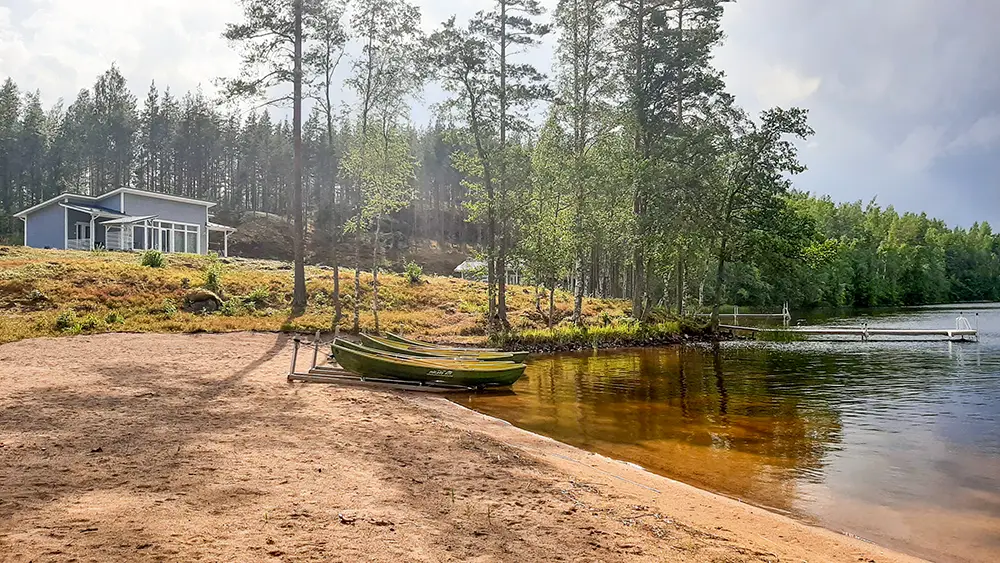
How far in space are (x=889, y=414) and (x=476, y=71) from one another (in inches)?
788

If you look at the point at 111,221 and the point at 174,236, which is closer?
the point at 111,221

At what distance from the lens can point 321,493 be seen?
6.00 m

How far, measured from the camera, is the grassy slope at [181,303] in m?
21.4

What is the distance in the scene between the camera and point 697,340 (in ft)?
106

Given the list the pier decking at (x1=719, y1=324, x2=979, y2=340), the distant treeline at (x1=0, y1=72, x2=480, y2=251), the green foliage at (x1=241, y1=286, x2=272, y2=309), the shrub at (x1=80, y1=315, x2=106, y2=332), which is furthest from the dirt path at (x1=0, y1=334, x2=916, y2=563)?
the distant treeline at (x1=0, y1=72, x2=480, y2=251)

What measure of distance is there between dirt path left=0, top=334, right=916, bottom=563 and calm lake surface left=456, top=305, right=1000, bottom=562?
1194mm

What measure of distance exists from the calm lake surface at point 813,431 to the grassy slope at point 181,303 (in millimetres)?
6632

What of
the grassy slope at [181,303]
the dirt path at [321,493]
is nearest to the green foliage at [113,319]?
the grassy slope at [181,303]

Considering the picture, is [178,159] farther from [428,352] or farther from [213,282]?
[428,352]

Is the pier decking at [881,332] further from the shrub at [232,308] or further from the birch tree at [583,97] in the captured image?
the shrub at [232,308]

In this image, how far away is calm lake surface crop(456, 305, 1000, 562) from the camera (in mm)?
7539

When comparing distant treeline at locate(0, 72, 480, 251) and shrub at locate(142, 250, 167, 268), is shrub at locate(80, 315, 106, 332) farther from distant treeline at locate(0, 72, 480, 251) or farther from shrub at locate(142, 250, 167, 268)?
distant treeline at locate(0, 72, 480, 251)

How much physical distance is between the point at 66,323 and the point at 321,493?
18490 mm

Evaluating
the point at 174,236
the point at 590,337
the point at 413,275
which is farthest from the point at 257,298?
the point at 174,236
